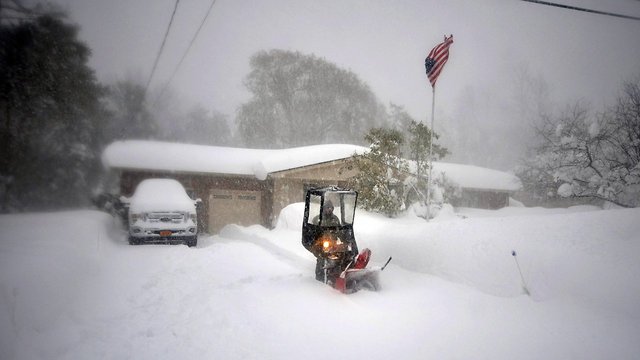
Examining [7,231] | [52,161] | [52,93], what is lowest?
[7,231]

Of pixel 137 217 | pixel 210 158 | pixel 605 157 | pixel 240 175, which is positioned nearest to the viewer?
pixel 137 217

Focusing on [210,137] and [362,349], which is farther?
[210,137]

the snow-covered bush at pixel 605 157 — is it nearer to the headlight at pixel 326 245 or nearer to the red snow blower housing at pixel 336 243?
the red snow blower housing at pixel 336 243

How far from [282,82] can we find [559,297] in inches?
1446

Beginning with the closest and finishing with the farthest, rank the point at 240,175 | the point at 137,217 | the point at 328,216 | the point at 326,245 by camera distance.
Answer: the point at 326,245, the point at 328,216, the point at 137,217, the point at 240,175

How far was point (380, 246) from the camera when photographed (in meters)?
9.28

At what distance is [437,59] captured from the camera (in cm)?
1204

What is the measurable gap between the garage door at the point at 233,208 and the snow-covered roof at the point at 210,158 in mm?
1181

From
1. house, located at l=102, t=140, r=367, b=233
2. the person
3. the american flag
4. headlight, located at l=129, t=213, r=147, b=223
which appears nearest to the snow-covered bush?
the american flag

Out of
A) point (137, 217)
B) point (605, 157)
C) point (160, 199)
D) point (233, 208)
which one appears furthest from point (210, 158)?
point (605, 157)

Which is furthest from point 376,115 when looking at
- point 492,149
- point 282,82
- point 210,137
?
point 492,149

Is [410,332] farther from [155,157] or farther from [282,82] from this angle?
[282,82]

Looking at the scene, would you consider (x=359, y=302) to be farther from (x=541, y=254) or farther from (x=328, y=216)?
(x=541, y=254)

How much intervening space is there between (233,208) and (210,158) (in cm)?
287
